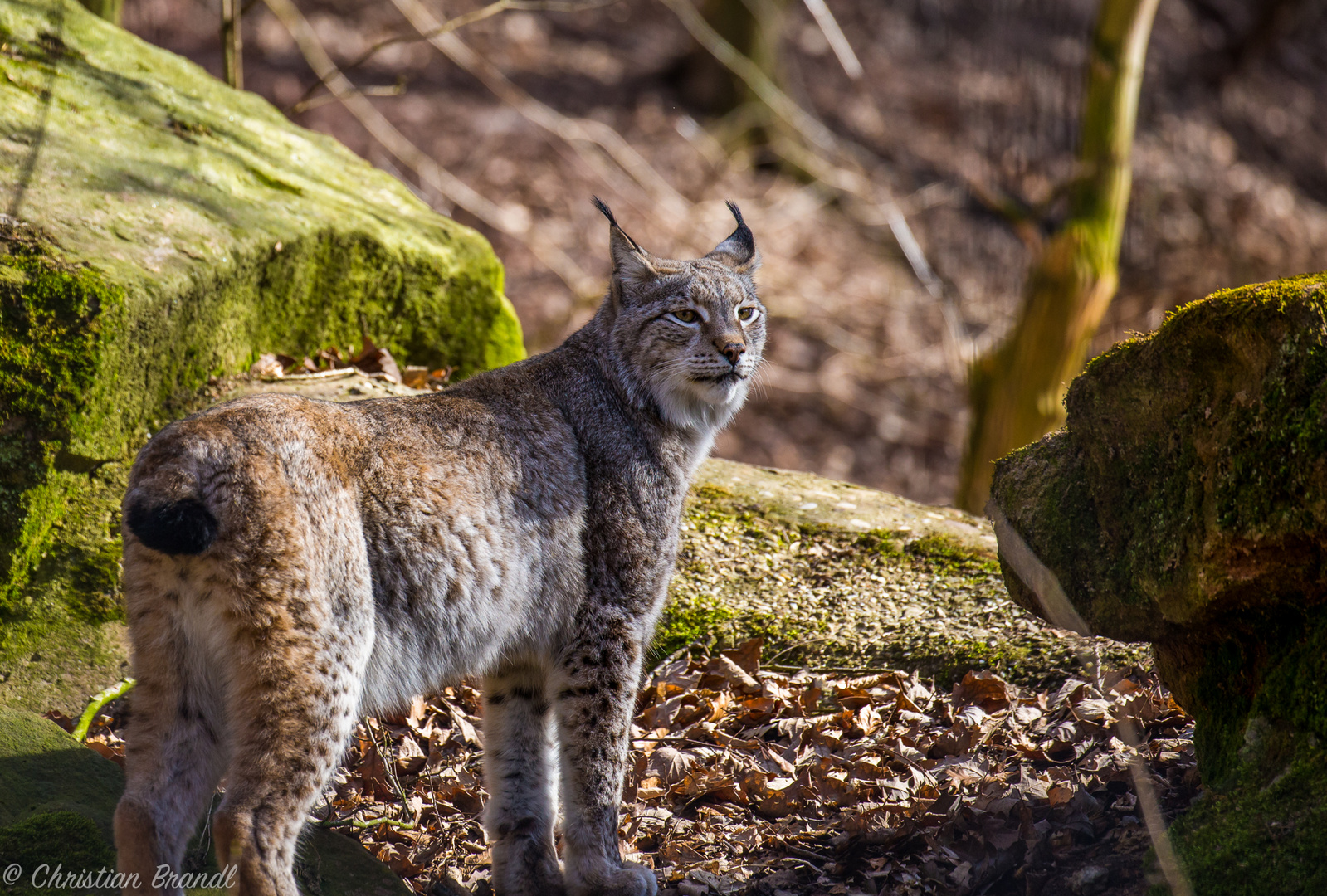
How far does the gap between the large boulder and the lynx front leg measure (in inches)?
61.2

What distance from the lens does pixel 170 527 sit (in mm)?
3082

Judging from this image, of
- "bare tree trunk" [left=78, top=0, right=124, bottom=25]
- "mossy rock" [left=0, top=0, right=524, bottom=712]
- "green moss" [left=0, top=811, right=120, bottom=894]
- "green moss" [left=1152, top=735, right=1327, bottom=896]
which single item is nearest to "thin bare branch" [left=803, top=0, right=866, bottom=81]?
"mossy rock" [left=0, top=0, right=524, bottom=712]

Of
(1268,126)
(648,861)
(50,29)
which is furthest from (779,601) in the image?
(1268,126)

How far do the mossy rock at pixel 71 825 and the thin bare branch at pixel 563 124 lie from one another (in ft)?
20.7

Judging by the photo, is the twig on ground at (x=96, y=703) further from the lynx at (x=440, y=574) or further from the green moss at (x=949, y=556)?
the green moss at (x=949, y=556)

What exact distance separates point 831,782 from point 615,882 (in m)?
0.98

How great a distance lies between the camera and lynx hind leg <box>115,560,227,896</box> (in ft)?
10.9

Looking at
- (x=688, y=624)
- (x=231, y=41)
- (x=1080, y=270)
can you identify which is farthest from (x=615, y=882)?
(x=1080, y=270)

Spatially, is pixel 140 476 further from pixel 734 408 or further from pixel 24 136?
pixel 24 136

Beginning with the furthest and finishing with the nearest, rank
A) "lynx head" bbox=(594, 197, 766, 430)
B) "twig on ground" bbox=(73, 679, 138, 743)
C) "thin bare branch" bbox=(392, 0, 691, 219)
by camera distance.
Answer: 1. "thin bare branch" bbox=(392, 0, 691, 219)
2. "lynx head" bbox=(594, 197, 766, 430)
3. "twig on ground" bbox=(73, 679, 138, 743)

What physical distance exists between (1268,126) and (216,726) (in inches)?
703

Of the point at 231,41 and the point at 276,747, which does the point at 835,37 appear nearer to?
the point at 231,41

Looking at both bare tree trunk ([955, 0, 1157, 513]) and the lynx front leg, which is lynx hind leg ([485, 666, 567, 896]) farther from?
bare tree trunk ([955, 0, 1157, 513])

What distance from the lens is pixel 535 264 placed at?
1299cm
